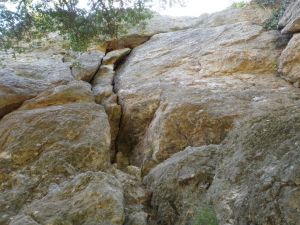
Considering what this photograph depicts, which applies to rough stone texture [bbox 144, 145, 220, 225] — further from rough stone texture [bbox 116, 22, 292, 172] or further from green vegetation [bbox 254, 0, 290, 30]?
green vegetation [bbox 254, 0, 290, 30]

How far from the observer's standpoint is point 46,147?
27.5 ft

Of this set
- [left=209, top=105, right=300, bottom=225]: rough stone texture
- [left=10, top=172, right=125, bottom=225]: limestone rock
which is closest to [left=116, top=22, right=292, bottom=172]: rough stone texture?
[left=10, top=172, right=125, bottom=225]: limestone rock

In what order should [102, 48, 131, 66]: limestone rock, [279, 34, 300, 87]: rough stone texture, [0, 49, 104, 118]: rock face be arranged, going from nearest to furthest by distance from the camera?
[279, 34, 300, 87]: rough stone texture < [0, 49, 104, 118]: rock face < [102, 48, 131, 66]: limestone rock

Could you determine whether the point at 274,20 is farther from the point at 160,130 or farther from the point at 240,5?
the point at 160,130

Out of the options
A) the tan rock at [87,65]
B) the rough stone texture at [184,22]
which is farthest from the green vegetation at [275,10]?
the tan rock at [87,65]

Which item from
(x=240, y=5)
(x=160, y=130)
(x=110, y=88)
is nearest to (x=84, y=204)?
(x=160, y=130)

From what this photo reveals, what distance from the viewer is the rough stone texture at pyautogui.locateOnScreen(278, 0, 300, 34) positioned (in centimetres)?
1106

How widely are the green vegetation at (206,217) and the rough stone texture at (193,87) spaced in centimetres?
316

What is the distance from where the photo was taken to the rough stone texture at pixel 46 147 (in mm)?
7453

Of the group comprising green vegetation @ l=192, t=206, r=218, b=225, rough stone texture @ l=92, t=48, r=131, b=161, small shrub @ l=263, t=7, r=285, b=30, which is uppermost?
small shrub @ l=263, t=7, r=285, b=30

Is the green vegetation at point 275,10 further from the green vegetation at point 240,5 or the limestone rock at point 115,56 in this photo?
the limestone rock at point 115,56

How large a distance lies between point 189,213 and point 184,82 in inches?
227

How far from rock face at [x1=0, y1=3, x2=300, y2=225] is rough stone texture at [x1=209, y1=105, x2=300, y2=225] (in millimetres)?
15

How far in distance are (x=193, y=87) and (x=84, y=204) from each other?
216 inches
